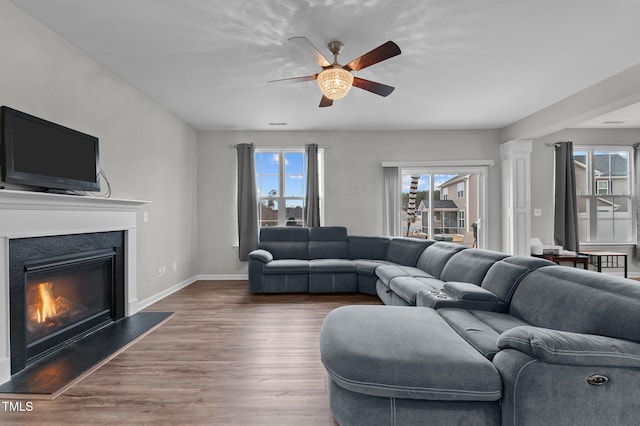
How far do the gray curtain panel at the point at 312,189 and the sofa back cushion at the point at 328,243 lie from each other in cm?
25

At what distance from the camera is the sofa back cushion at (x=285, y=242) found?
536 centimetres

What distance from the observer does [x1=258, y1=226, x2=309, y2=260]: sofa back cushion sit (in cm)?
536

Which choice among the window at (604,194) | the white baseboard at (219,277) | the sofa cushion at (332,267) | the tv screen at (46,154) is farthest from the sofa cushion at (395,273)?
the window at (604,194)

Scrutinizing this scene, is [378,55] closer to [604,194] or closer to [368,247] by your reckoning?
[368,247]

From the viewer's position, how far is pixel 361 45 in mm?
2936

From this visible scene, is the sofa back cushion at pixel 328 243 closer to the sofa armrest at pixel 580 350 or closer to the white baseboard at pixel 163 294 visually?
the white baseboard at pixel 163 294

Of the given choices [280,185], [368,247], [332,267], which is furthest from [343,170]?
[332,267]

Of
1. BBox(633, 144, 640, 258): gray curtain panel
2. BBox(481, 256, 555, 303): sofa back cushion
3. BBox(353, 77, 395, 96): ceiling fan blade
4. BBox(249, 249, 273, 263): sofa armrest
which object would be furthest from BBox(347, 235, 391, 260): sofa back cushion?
BBox(633, 144, 640, 258): gray curtain panel

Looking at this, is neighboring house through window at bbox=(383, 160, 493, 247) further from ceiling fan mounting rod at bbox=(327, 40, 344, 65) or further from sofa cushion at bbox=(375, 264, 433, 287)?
ceiling fan mounting rod at bbox=(327, 40, 344, 65)

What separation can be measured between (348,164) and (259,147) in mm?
1703

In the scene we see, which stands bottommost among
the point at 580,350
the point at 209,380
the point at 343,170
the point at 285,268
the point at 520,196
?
the point at 209,380

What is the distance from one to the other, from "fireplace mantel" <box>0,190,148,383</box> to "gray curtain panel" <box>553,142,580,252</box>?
21.6 feet

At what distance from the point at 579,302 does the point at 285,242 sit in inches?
166

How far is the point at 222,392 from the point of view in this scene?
212 cm
